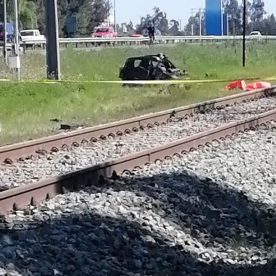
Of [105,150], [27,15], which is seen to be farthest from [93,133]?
[27,15]

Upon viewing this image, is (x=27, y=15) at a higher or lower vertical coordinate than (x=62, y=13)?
lower

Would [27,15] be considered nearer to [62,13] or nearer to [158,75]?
[62,13]

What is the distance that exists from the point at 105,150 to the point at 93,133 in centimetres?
137

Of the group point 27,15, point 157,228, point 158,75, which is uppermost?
point 27,15

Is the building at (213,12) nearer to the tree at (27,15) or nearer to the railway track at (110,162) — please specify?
the tree at (27,15)

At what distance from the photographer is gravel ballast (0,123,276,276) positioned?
7562 millimetres

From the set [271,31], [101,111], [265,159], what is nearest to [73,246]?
[265,159]

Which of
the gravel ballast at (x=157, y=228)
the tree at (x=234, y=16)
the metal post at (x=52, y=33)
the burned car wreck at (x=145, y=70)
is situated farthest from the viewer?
the tree at (x=234, y=16)

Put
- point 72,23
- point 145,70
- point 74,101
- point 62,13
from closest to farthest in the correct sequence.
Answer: point 74,101 < point 145,70 < point 72,23 < point 62,13

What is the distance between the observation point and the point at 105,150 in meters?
14.2

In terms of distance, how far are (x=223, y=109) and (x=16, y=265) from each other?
14685mm

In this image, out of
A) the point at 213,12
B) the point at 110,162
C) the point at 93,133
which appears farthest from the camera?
the point at 213,12

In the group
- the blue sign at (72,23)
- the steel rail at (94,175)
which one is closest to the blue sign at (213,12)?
the blue sign at (72,23)

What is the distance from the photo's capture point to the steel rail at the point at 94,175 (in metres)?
9.14
